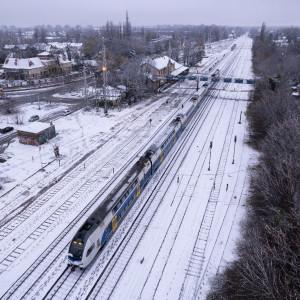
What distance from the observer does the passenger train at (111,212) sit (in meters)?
18.2

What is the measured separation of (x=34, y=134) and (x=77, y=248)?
2441cm

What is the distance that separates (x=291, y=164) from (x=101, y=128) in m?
30.1

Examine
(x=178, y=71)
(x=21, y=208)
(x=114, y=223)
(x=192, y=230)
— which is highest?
(x=178, y=71)

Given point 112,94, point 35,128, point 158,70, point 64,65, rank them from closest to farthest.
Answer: point 35,128, point 112,94, point 158,70, point 64,65

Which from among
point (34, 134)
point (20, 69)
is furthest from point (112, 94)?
point (20, 69)

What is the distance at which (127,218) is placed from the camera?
2430 cm

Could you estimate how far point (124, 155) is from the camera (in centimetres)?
3628

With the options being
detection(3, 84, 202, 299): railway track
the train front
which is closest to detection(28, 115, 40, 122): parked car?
detection(3, 84, 202, 299): railway track

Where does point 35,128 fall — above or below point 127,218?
above

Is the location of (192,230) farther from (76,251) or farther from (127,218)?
(76,251)

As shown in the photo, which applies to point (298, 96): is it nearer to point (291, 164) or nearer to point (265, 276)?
point (291, 164)

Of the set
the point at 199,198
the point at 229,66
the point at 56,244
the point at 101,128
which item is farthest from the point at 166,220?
the point at 229,66

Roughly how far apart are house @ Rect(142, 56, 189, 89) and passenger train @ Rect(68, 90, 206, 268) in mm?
41750

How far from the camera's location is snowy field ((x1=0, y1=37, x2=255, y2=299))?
18484mm
